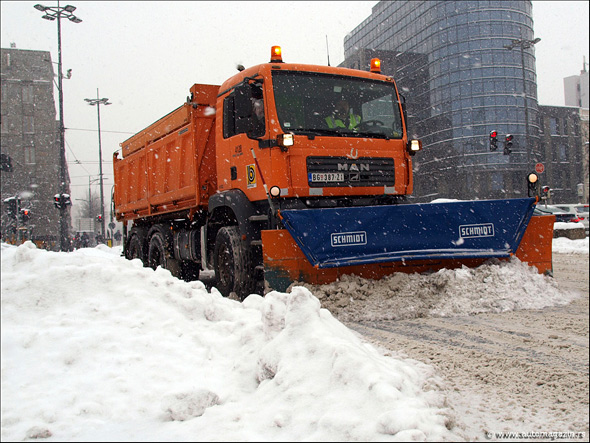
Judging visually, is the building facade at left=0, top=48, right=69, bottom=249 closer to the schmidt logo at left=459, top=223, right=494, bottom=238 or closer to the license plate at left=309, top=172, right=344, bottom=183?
the license plate at left=309, top=172, right=344, bottom=183

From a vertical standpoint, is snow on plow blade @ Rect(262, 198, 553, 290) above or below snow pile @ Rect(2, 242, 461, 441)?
above

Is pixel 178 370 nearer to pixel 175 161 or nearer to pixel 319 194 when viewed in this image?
pixel 319 194

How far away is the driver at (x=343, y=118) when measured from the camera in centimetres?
713

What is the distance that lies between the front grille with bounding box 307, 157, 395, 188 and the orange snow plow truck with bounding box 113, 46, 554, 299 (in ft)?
0.04

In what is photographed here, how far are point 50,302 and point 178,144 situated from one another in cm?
580

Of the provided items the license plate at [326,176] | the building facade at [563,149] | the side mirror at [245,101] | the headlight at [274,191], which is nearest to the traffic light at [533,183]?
the license plate at [326,176]

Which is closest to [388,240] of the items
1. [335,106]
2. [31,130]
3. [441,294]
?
[441,294]

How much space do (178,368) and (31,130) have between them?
55.9 metres

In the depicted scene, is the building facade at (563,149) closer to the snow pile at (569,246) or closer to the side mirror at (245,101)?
the snow pile at (569,246)

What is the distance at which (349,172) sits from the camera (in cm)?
708

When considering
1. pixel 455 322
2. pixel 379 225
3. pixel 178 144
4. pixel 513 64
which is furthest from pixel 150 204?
pixel 513 64

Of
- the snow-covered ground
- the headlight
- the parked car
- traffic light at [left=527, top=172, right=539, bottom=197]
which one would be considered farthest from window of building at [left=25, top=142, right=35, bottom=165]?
the snow-covered ground

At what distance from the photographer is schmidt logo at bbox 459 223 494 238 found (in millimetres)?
6605

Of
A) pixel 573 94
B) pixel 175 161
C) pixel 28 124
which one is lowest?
pixel 175 161
